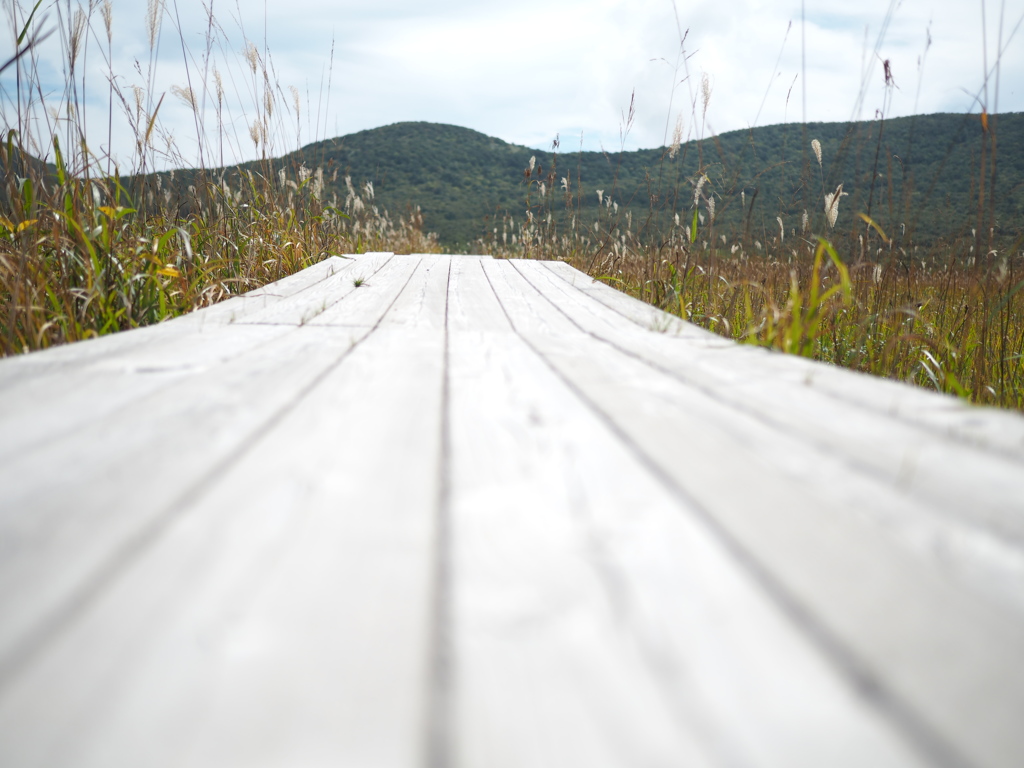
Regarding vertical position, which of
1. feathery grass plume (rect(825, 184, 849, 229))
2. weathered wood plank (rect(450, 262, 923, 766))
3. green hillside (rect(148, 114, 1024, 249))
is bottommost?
weathered wood plank (rect(450, 262, 923, 766))

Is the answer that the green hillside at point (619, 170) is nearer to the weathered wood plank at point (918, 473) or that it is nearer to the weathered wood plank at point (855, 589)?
the weathered wood plank at point (918, 473)

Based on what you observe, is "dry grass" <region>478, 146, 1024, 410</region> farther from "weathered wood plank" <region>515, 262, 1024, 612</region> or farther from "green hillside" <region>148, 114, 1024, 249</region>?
"green hillside" <region>148, 114, 1024, 249</region>

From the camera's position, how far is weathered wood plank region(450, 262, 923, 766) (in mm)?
362

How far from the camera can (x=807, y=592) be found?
50 centimetres

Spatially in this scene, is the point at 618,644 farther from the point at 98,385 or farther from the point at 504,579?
the point at 98,385

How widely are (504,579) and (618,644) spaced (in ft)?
0.40

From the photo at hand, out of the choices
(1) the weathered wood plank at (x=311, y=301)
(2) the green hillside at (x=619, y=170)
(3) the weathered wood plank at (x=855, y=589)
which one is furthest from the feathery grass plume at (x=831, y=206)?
(2) the green hillside at (x=619, y=170)

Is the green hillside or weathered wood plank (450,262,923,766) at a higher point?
the green hillside

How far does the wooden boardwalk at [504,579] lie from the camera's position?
37cm

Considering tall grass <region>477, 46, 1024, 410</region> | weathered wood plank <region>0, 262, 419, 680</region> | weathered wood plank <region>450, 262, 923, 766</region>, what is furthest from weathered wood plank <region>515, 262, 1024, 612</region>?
weathered wood plank <region>0, 262, 419, 680</region>

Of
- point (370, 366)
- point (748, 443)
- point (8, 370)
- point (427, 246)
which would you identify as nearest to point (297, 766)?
point (748, 443)

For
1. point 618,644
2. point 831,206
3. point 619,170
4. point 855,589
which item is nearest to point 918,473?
point 855,589

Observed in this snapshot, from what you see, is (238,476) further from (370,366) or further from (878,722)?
(878,722)

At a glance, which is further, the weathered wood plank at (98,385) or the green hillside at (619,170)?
the green hillside at (619,170)
